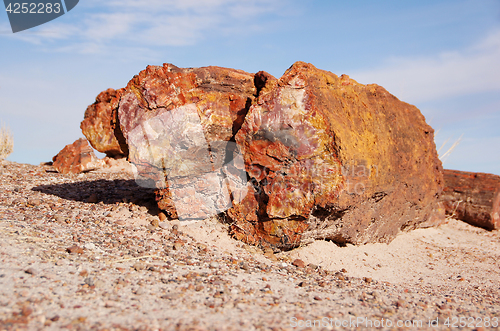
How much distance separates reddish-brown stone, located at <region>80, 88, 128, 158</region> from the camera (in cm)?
437

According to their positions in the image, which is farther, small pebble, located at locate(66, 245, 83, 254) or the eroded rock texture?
the eroded rock texture

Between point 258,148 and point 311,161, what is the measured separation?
→ 61cm

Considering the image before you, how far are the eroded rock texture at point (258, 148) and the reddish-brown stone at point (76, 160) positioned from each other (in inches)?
146

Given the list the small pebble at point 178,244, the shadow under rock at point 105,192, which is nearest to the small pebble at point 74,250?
the small pebble at point 178,244

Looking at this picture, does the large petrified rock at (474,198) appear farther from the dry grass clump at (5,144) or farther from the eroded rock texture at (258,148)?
the dry grass clump at (5,144)

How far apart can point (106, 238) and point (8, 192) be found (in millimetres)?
2594

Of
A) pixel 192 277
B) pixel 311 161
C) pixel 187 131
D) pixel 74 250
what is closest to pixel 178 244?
pixel 192 277

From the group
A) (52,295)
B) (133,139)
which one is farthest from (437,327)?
(133,139)

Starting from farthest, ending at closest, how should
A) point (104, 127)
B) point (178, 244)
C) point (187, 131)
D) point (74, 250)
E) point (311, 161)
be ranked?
1. point (104, 127)
2. point (187, 131)
3. point (311, 161)
4. point (178, 244)
5. point (74, 250)

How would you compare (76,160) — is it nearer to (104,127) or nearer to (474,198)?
(104,127)

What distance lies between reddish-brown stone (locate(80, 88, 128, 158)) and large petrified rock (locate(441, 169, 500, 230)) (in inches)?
261

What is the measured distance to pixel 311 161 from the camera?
402cm

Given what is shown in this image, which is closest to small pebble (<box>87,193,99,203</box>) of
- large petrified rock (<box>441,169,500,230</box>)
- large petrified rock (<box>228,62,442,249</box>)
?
large petrified rock (<box>228,62,442,249</box>)

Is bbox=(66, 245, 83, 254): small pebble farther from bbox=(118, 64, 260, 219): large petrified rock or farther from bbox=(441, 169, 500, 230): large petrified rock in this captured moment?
bbox=(441, 169, 500, 230): large petrified rock
